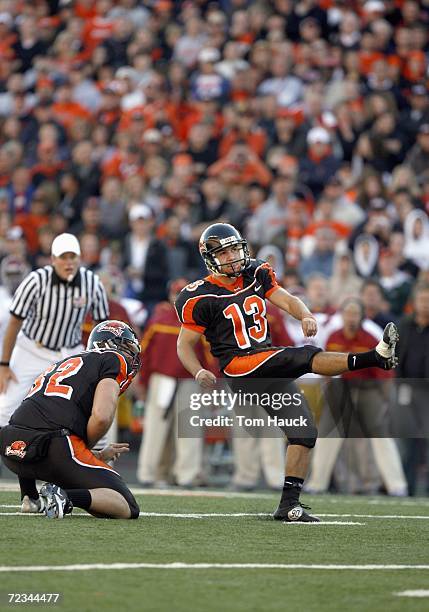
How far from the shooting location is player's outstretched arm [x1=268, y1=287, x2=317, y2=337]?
23.9ft

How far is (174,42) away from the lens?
17.5 m

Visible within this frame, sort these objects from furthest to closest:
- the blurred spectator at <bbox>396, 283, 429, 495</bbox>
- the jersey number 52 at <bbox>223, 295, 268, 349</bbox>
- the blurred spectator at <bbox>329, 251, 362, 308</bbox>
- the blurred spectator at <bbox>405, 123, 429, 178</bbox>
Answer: the blurred spectator at <bbox>405, 123, 429, 178</bbox>
the blurred spectator at <bbox>329, 251, 362, 308</bbox>
the blurred spectator at <bbox>396, 283, 429, 495</bbox>
the jersey number 52 at <bbox>223, 295, 268, 349</bbox>

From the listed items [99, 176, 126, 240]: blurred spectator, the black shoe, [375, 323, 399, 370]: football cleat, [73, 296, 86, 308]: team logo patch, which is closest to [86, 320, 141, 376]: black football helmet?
the black shoe

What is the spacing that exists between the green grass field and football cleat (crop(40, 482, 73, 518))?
98 mm

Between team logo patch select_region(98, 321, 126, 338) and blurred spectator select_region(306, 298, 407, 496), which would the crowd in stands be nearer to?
blurred spectator select_region(306, 298, 407, 496)

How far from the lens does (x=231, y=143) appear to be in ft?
50.4

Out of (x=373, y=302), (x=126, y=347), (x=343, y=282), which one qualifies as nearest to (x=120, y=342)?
(x=126, y=347)

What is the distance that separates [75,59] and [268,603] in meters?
14.6

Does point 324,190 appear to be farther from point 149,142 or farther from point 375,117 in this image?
point 149,142

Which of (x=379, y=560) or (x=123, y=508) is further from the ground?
(x=379, y=560)

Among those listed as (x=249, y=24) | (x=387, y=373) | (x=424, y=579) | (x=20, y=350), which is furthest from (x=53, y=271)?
(x=249, y=24)

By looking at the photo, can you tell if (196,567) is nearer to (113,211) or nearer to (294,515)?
(294,515)

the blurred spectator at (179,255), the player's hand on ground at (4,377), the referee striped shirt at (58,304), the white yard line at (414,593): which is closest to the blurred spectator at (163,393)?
the blurred spectator at (179,255)

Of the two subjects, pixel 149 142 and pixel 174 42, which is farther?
pixel 174 42
